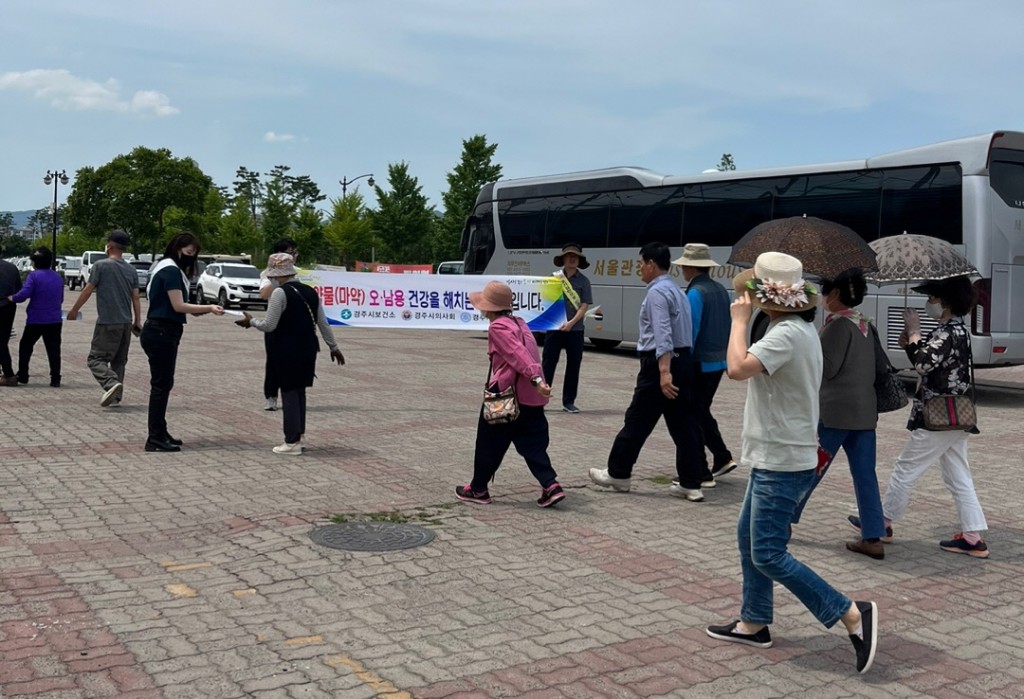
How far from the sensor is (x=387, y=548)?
6066mm

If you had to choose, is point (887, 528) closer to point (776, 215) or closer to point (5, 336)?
point (5, 336)

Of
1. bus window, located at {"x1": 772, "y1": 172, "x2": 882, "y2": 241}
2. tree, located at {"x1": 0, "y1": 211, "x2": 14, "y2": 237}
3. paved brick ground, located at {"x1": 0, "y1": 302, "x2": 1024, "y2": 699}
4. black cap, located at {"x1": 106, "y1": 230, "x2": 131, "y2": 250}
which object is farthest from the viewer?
tree, located at {"x1": 0, "y1": 211, "x2": 14, "y2": 237}

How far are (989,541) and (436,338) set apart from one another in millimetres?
17887

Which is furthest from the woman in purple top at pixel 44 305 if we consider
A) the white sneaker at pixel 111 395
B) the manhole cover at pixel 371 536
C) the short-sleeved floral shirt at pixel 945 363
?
the short-sleeved floral shirt at pixel 945 363

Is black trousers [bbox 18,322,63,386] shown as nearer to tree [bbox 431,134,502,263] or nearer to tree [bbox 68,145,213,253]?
tree [bbox 431,134,502,263]

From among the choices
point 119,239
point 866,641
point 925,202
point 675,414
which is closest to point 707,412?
point 675,414

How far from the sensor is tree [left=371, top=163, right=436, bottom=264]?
59.6 metres

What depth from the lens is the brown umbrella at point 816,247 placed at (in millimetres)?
6090

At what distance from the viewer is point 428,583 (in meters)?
5.45

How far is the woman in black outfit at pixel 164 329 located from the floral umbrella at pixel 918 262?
513 cm

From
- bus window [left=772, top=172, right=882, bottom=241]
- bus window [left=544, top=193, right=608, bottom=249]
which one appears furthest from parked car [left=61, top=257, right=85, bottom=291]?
bus window [left=772, top=172, right=882, bottom=241]

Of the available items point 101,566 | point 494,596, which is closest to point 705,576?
point 494,596

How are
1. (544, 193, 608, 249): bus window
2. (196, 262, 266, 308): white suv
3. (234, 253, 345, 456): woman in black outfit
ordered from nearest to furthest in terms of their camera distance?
(234, 253, 345, 456): woman in black outfit → (544, 193, 608, 249): bus window → (196, 262, 266, 308): white suv

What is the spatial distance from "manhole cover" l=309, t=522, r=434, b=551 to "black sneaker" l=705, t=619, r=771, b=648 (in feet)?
6.51
